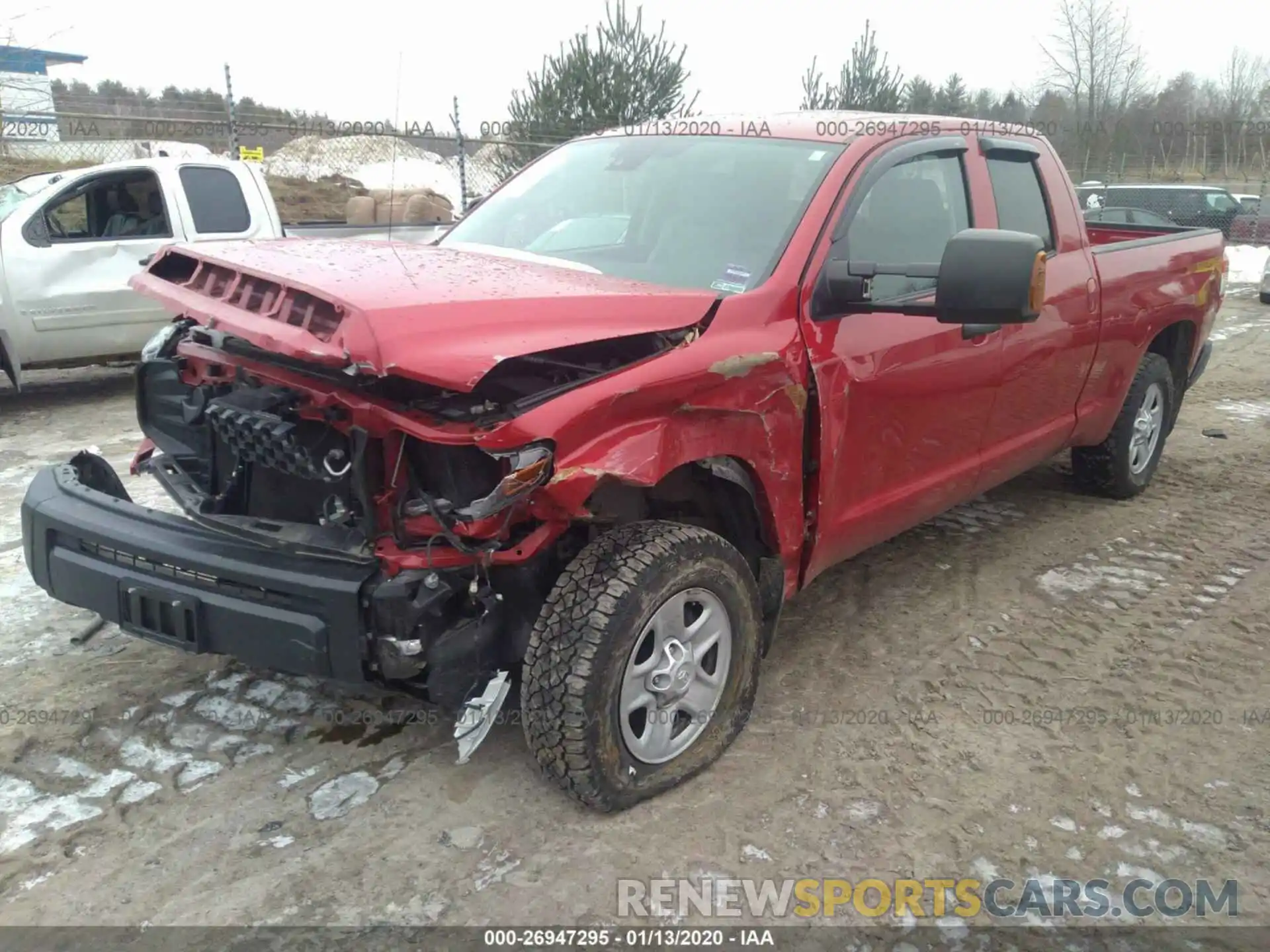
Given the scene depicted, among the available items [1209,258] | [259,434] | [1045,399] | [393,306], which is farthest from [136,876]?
[1209,258]

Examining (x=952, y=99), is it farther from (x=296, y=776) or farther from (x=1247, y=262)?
(x=296, y=776)

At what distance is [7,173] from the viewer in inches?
576

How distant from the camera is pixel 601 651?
2.57 metres

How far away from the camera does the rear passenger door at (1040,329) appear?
4.12 meters

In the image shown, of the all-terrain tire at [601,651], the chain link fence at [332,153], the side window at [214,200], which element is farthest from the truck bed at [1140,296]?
the side window at [214,200]

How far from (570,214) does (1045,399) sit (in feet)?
7.19

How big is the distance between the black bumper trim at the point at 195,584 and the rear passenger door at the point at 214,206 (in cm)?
532

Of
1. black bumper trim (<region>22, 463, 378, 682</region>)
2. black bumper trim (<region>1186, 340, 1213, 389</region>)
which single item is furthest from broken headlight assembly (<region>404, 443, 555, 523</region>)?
black bumper trim (<region>1186, 340, 1213, 389</region>)

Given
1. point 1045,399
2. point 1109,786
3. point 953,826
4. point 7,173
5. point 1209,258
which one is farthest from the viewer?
point 7,173

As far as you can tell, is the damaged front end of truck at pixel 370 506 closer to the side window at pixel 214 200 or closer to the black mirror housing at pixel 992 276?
the black mirror housing at pixel 992 276

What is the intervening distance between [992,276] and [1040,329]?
1544 mm

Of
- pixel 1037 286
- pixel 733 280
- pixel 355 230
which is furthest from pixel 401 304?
pixel 355 230

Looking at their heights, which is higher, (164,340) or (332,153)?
(332,153)

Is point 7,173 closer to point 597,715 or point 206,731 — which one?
point 206,731
